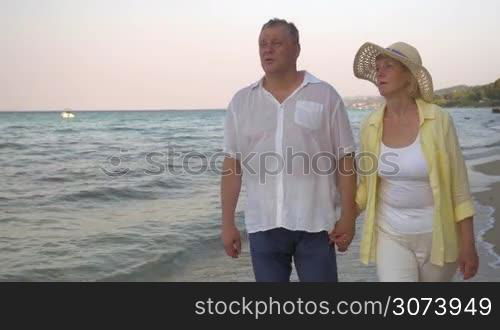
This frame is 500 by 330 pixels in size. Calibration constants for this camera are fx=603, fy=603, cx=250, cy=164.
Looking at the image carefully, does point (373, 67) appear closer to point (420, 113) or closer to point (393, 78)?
point (393, 78)

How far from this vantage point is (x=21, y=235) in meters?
9.40

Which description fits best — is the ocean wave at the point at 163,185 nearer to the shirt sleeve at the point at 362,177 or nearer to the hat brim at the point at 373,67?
the hat brim at the point at 373,67

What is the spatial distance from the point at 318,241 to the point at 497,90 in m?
43.4

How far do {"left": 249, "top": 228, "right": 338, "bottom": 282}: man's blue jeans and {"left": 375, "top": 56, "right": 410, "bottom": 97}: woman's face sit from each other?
28.9 inches

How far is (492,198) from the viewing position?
9.60 m

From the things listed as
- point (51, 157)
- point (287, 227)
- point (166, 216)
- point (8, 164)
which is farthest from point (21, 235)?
point (51, 157)

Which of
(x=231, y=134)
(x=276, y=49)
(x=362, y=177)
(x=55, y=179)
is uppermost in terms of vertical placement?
(x=276, y=49)

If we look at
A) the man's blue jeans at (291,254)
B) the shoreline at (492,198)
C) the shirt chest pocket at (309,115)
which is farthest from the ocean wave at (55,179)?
the shirt chest pocket at (309,115)

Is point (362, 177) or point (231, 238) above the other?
point (362, 177)

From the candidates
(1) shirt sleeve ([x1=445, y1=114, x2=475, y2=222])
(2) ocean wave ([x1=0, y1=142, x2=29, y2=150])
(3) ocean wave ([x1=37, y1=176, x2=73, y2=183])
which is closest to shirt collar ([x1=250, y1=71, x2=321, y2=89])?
(1) shirt sleeve ([x1=445, y1=114, x2=475, y2=222])

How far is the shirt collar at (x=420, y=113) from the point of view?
8.93 ft

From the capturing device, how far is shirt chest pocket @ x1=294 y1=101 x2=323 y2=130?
2775 mm

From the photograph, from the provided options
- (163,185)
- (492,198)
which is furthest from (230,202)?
(163,185)

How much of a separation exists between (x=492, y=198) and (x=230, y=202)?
25.1 feet
